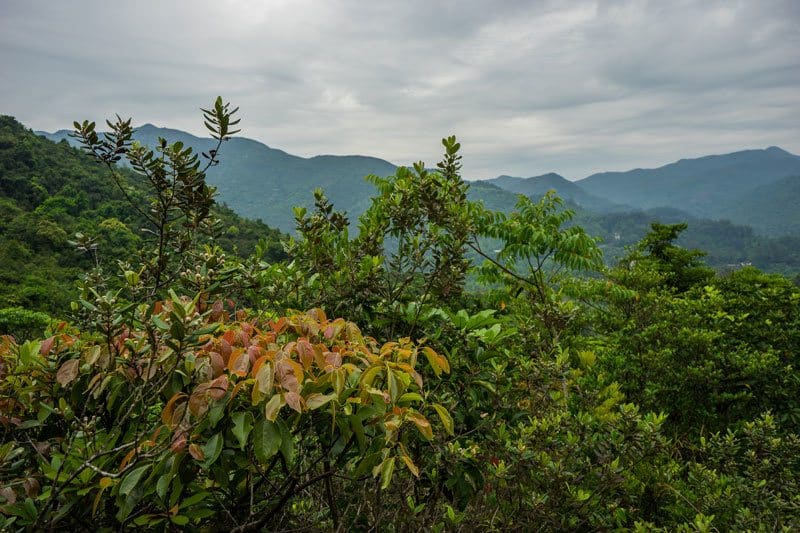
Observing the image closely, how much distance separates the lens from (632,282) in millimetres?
7004

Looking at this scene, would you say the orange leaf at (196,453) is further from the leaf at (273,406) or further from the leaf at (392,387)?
the leaf at (392,387)

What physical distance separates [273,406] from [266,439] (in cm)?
15

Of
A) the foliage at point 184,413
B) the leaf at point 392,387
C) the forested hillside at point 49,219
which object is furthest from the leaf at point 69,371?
the forested hillside at point 49,219

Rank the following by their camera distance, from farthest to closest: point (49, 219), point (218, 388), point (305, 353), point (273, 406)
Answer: point (49, 219)
point (305, 353)
point (218, 388)
point (273, 406)

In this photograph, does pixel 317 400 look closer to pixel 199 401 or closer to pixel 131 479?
pixel 199 401

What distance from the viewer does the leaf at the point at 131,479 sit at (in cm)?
136

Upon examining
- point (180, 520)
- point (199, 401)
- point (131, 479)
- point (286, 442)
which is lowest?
point (180, 520)

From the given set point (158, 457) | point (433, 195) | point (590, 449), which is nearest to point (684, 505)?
point (590, 449)

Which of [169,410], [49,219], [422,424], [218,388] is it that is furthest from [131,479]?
[49,219]

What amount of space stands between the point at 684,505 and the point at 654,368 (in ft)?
9.02

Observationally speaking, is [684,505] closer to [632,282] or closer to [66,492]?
[66,492]

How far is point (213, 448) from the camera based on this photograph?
138 centimetres

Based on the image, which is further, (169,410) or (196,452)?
(169,410)

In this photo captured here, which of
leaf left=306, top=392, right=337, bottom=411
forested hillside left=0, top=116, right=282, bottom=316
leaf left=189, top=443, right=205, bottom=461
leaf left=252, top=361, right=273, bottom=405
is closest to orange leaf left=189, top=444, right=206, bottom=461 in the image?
leaf left=189, top=443, right=205, bottom=461
